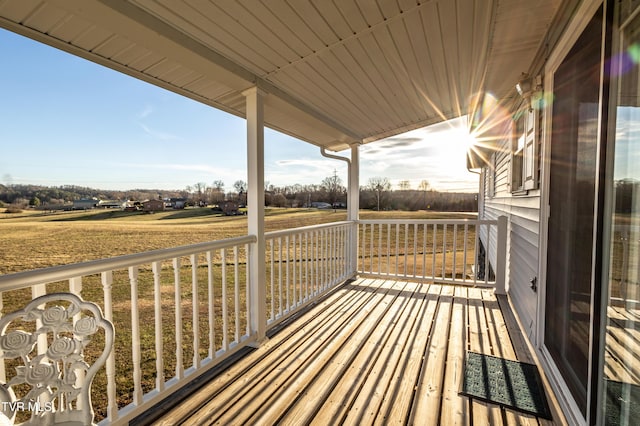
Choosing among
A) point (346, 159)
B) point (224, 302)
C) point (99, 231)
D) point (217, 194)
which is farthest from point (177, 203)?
point (346, 159)

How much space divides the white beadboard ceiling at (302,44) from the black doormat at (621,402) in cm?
204

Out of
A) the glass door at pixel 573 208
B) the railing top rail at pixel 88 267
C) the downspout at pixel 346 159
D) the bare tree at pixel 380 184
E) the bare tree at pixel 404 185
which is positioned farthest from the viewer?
the bare tree at pixel 404 185

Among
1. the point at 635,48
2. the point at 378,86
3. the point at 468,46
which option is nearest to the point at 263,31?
the point at 378,86

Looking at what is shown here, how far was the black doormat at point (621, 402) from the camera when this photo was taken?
0.93 meters

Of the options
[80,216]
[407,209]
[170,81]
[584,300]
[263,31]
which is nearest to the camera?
[584,300]

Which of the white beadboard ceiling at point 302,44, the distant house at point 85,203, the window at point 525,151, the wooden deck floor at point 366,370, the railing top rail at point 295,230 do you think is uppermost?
the white beadboard ceiling at point 302,44

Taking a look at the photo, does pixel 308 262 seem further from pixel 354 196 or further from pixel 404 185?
pixel 404 185

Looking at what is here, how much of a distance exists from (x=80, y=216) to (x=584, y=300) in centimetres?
378

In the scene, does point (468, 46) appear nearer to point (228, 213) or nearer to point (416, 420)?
point (416, 420)

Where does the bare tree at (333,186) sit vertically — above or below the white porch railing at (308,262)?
above

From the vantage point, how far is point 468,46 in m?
2.29

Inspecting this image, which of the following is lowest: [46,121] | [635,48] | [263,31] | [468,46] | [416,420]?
[416,420]

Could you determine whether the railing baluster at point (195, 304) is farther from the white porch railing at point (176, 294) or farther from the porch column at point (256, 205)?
the porch column at point (256, 205)

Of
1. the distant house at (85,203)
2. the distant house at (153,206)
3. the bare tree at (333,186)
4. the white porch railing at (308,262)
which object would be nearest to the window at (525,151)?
the white porch railing at (308,262)
